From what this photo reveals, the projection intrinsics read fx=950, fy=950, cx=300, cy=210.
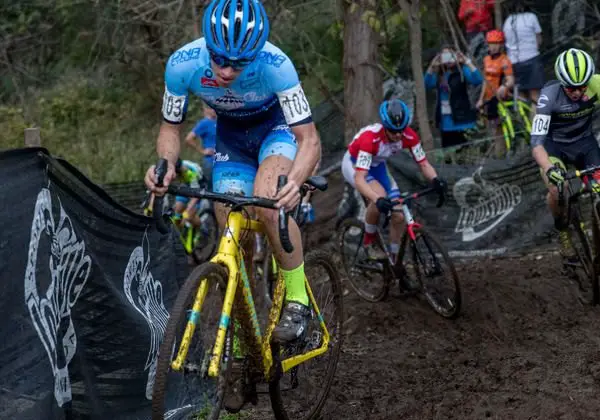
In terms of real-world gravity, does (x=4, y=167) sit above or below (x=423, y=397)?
Answer: above

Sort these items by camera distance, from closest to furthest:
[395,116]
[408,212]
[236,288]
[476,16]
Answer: [236,288], [395,116], [408,212], [476,16]

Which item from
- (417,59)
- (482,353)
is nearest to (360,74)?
(417,59)

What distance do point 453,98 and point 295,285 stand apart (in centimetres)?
842

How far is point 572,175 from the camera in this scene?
833cm

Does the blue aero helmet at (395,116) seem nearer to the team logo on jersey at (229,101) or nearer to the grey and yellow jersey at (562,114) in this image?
the grey and yellow jersey at (562,114)

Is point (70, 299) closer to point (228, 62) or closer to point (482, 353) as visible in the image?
point (228, 62)

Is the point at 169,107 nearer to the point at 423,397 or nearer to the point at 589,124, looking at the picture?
Result: the point at 423,397

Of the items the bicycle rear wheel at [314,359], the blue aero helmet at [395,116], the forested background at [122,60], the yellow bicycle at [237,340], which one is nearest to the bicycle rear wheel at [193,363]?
the yellow bicycle at [237,340]

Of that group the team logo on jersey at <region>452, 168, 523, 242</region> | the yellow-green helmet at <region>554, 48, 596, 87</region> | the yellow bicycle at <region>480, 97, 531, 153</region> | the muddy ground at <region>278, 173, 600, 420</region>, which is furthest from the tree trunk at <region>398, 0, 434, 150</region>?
the yellow-green helmet at <region>554, 48, 596, 87</region>

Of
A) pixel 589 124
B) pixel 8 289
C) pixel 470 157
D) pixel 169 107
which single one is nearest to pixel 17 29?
pixel 470 157

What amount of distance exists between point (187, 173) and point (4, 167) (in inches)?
333

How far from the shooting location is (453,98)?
13.4m

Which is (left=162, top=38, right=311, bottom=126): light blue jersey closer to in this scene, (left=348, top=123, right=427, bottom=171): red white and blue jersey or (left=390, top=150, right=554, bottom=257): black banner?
(left=348, top=123, right=427, bottom=171): red white and blue jersey

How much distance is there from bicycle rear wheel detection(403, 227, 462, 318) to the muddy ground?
15 cm
